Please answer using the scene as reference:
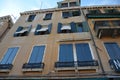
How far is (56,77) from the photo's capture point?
9.88 m

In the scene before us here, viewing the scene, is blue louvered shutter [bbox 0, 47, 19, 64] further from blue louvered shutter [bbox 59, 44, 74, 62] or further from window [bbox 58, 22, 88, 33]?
window [bbox 58, 22, 88, 33]

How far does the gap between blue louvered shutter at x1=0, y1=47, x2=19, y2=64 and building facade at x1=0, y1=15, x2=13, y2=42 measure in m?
4.40

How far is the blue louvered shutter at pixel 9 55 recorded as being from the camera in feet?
39.1

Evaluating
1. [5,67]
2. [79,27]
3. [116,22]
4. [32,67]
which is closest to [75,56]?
[32,67]

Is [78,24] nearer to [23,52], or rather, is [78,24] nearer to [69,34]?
[69,34]

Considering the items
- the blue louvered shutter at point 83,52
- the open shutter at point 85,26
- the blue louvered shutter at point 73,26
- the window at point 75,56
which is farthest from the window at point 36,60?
the open shutter at point 85,26

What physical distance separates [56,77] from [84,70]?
1.70 metres

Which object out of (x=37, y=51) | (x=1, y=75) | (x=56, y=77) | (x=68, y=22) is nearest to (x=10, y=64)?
(x=1, y=75)

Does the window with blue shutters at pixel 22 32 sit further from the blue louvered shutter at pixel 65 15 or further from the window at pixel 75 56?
the window at pixel 75 56

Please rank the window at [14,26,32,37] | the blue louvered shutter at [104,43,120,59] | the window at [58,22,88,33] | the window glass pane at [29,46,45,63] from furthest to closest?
the window at [14,26,32,37]
the window at [58,22,88,33]
the window glass pane at [29,46,45,63]
the blue louvered shutter at [104,43,120,59]

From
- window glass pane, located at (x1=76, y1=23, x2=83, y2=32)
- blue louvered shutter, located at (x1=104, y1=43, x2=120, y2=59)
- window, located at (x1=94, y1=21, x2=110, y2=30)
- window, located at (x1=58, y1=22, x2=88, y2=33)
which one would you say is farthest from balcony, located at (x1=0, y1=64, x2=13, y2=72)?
window, located at (x1=94, y1=21, x2=110, y2=30)

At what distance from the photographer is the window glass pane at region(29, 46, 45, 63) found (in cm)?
1148

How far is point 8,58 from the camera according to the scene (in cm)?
1217

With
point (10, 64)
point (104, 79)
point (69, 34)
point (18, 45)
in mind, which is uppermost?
point (69, 34)
